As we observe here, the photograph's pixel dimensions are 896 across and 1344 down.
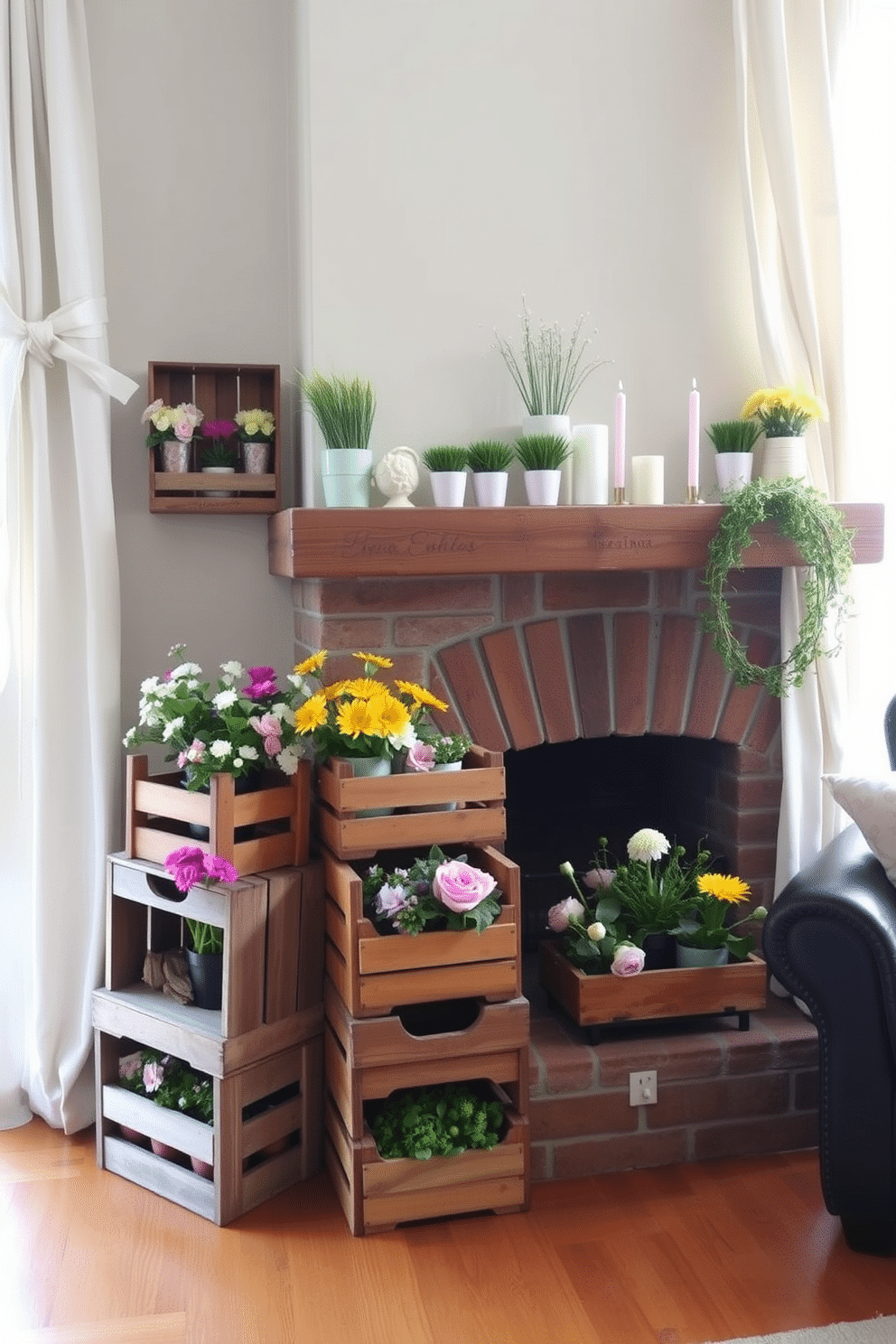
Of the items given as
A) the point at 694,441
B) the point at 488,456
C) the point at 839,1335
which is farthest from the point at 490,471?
A: the point at 839,1335

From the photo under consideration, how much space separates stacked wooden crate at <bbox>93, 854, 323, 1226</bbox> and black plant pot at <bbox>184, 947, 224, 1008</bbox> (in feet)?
0.07

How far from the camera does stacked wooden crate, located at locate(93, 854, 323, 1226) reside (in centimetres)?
217

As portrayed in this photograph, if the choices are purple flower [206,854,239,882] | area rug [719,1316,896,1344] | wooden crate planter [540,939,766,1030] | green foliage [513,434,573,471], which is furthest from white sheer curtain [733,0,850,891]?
purple flower [206,854,239,882]

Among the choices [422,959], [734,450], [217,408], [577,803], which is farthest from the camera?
[577,803]

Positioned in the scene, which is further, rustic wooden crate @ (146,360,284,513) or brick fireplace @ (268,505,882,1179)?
rustic wooden crate @ (146,360,284,513)

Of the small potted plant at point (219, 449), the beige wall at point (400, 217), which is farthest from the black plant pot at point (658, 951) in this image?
the small potted plant at point (219, 449)

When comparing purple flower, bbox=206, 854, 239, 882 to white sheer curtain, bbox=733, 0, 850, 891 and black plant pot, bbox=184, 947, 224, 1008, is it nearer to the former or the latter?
black plant pot, bbox=184, 947, 224, 1008

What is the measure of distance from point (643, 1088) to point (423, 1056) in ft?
1.58

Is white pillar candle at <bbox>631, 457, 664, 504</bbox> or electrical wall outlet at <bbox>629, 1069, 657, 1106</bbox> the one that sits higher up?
white pillar candle at <bbox>631, 457, 664, 504</bbox>

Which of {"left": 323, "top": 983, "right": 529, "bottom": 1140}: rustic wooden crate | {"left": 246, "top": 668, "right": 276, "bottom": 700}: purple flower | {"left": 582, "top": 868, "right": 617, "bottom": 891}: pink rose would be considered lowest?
{"left": 323, "top": 983, "right": 529, "bottom": 1140}: rustic wooden crate

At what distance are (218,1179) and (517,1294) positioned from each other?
57 cm

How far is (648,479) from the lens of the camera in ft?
8.12

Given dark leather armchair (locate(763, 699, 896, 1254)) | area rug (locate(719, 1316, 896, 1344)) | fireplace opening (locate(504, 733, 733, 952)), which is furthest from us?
fireplace opening (locate(504, 733, 733, 952))

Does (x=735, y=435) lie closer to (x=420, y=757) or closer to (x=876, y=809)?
(x=876, y=809)
